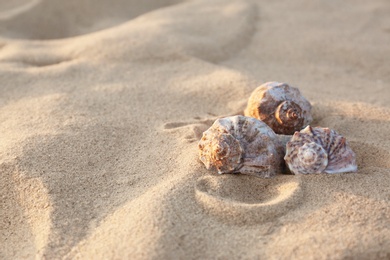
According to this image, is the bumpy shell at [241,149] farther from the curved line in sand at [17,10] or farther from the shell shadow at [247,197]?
the curved line in sand at [17,10]

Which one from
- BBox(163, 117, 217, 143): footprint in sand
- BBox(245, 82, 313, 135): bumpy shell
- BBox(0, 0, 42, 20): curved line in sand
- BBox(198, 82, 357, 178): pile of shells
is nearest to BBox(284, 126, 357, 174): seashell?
BBox(198, 82, 357, 178): pile of shells

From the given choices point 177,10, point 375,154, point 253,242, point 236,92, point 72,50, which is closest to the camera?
point 253,242

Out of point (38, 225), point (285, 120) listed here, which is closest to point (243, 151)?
point (285, 120)

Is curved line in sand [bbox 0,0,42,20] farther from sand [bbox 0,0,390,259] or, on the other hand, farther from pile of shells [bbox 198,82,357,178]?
pile of shells [bbox 198,82,357,178]

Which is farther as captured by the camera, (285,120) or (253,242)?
(285,120)

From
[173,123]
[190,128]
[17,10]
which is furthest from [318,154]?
[17,10]

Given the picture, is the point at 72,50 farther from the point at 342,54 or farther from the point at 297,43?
the point at 342,54

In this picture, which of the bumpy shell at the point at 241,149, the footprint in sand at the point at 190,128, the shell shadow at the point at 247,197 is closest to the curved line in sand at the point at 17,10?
the footprint in sand at the point at 190,128
